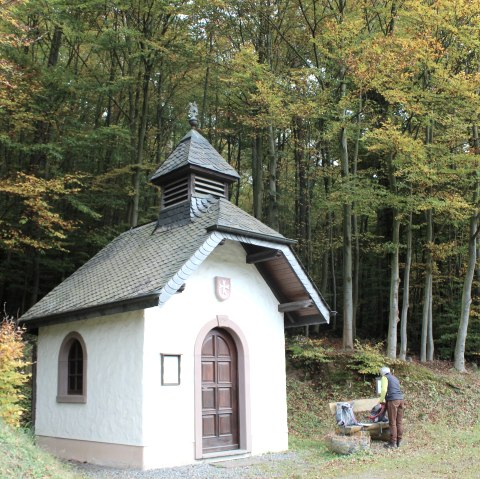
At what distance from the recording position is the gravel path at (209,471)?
8.51 meters

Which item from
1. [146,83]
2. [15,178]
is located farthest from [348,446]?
[146,83]

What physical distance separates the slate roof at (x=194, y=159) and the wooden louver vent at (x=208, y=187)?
289mm

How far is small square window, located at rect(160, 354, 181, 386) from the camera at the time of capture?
9.51 m

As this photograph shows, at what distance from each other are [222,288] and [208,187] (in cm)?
272

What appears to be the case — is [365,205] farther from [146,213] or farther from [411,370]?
[146,213]

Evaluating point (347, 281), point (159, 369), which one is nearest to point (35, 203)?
point (159, 369)

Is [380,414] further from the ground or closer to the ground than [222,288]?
closer to the ground

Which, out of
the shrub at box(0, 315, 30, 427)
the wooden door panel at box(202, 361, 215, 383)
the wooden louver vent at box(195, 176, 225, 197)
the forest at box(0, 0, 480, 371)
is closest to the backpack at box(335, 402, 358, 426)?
the wooden door panel at box(202, 361, 215, 383)

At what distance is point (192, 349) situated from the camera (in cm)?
1010

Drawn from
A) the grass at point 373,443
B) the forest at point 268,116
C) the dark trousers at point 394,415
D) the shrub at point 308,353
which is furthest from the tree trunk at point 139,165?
the dark trousers at point 394,415

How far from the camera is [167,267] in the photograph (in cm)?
976

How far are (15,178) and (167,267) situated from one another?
9395 mm

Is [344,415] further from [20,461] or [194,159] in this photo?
[20,461]

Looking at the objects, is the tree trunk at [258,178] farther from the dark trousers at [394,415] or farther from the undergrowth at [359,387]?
the dark trousers at [394,415]
